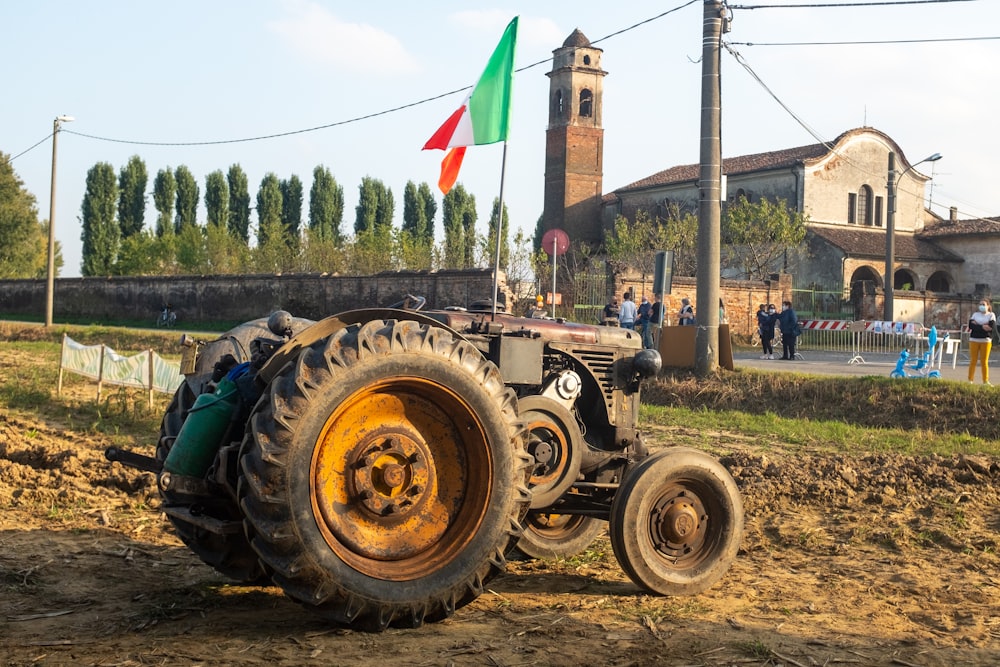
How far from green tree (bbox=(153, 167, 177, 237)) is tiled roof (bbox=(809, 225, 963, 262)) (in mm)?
44570

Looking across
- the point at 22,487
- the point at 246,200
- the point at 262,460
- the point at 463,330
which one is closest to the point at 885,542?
the point at 463,330

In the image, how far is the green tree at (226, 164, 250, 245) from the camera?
238ft

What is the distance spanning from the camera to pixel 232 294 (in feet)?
129

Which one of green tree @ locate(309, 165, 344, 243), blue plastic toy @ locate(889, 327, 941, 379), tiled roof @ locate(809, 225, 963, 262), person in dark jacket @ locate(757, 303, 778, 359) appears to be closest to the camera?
blue plastic toy @ locate(889, 327, 941, 379)

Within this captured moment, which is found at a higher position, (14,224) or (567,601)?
(14,224)

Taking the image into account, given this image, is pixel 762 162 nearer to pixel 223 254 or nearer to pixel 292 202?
pixel 223 254

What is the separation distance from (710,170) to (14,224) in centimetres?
6035

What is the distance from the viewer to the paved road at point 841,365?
2033 centimetres

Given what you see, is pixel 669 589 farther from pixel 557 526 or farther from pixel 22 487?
pixel 22 487

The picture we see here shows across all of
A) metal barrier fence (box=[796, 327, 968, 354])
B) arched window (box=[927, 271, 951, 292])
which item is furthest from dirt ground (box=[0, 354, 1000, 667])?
arched window (box=[927, 271, 951, 292])

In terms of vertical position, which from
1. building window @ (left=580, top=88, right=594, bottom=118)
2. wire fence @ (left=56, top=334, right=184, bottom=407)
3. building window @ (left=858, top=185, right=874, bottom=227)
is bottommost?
wire fence @ (left=56, top=334, right=184, bottom=407)

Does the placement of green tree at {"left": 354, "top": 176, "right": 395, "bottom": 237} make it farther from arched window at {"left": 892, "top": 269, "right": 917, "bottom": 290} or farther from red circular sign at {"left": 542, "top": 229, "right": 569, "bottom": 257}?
red circular sign at {"left": 542, "top": 229, "right": 569, "bottom": 257}

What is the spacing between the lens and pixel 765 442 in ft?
40.1

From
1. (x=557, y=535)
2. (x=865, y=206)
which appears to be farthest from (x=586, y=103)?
(x=557, y=535)
